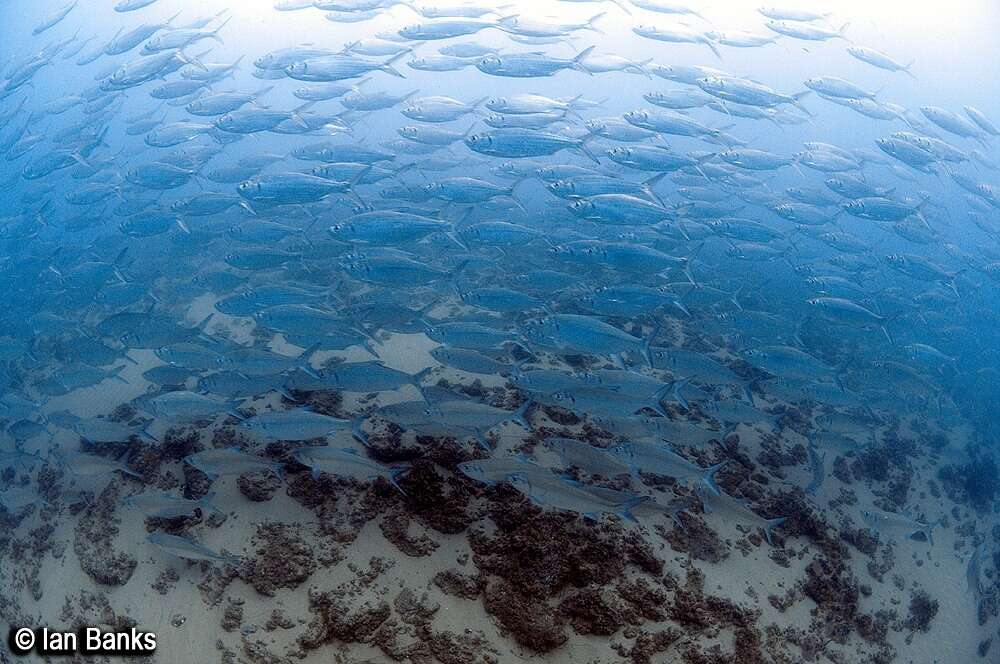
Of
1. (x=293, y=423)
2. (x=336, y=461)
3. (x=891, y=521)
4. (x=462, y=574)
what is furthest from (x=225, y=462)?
(x=891, y=521)

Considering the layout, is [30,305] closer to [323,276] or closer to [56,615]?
[323,276]

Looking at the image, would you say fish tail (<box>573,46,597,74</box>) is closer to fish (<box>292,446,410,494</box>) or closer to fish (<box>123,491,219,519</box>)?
fish (<box>292,446,410,494</box>)

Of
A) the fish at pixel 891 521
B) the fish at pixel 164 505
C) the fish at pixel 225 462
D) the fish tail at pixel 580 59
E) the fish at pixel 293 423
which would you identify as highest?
the fish tail at pixel 580 59

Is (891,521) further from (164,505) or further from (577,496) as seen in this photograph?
(164,505)

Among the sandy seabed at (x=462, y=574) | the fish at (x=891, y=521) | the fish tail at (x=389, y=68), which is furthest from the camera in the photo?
the fish tail at (x=389, y=68)

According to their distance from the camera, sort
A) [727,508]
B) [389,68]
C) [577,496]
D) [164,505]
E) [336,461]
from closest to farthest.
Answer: [577,496] → [336,461] → [164,505] → [727,508] → [389,68]

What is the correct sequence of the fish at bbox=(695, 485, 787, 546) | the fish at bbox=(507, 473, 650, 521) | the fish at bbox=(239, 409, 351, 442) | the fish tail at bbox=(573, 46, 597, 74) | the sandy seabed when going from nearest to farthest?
the fish at bbox=(507, 473, 650, 521), the sandy seabed, the fish at bbox=(239, 409, 351, 442), the fish at bbox=(695, 485, 787, 546), the fish tail at bbox=(573, 46, 597, 74)

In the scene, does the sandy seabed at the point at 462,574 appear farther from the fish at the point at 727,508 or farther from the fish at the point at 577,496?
the fish at the point at 577,496

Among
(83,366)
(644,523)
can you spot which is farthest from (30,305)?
(644,523)

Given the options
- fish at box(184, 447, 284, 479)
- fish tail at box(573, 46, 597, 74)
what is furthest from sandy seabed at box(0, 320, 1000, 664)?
fish tail at box(573, 46, 597, 74)

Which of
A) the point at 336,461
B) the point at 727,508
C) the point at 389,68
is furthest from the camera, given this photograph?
the point at 389,68

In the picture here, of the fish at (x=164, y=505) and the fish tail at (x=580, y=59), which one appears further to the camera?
the fish tail at (x=580, y=59)

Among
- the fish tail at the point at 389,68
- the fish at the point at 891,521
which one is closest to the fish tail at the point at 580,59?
the fish tail at the point at 389,68
